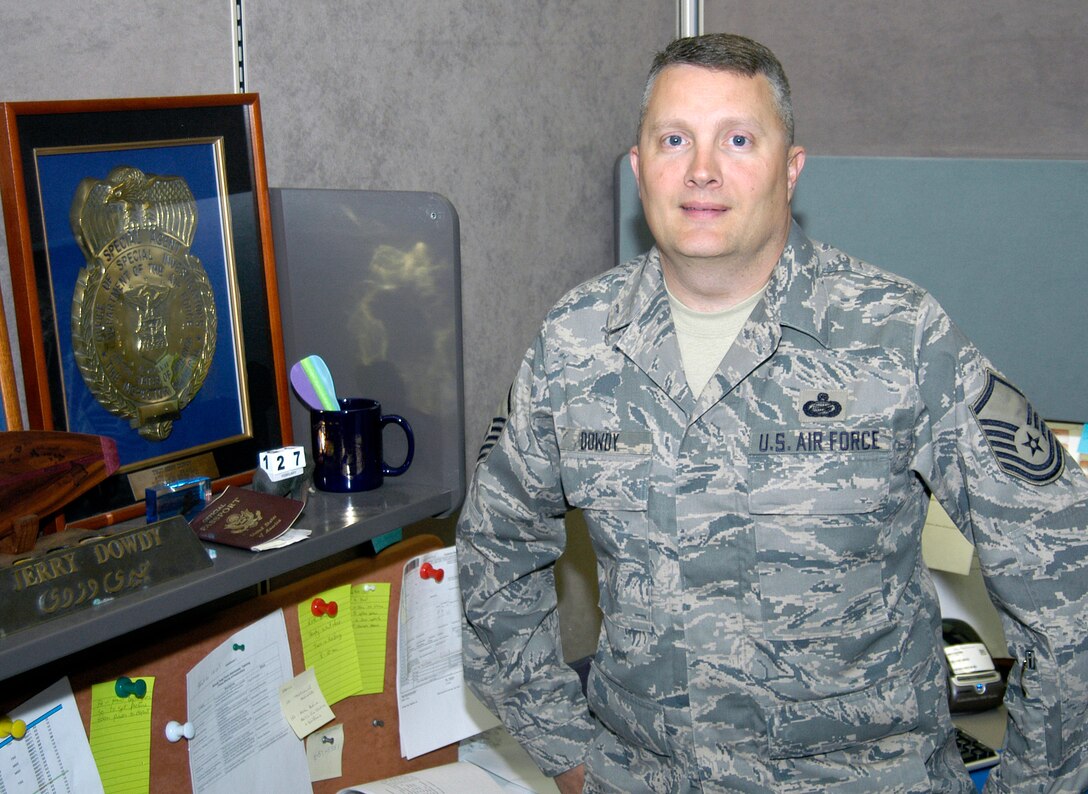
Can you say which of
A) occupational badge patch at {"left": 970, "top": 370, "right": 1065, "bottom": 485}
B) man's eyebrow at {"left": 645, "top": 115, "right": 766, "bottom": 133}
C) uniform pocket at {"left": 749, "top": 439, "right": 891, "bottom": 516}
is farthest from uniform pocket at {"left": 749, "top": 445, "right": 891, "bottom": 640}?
man's eyebrow at {"left": 645, "top": 115, "right": 766, "bottom": 133}

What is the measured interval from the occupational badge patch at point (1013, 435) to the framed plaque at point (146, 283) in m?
0.70

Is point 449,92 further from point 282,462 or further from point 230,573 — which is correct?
point 230,573

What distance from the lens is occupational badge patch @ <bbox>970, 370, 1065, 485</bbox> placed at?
1.03 metres

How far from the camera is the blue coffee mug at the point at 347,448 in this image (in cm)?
114

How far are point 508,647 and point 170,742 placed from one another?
38 cm

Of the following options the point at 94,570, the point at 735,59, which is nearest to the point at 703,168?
the point at 735,59

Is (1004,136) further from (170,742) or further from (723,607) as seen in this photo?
(170,742)

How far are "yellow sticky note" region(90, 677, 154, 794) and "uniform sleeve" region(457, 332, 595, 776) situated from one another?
14.7 inches

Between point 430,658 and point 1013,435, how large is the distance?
733 mm

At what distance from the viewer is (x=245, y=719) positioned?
1.18 meters

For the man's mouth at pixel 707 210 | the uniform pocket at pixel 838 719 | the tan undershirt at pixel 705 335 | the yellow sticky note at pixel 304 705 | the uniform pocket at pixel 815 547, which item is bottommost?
the yellow sticky note at pixel 304 705

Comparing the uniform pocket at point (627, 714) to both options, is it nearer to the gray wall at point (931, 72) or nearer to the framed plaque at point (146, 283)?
the framed plaque at point (146, 283)

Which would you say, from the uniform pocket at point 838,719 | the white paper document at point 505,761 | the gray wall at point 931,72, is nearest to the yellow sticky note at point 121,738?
the white paper document at point 505,761

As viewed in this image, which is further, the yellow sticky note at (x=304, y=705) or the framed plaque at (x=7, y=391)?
the yellow sticky note at (x=304, y=705)
